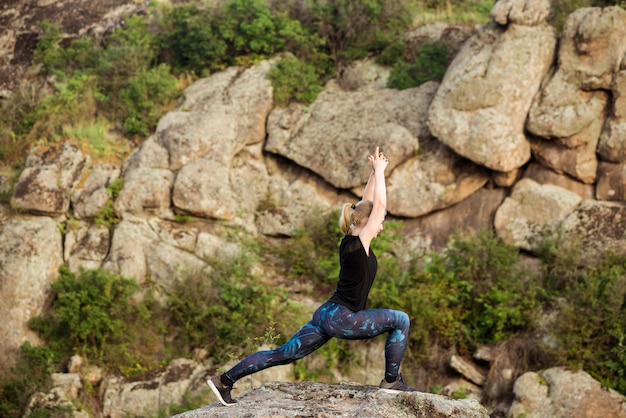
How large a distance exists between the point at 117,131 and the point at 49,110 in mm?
1499

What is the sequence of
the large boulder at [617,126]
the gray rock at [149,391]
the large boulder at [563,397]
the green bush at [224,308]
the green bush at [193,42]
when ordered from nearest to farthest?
the large boulder at [563,397]
the gray rock at [149,391]
the green bush at [224,308]
the large boulder at [617,126]
the green bush at [193,42]

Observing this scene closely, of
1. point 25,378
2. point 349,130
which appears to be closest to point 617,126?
point 349,130

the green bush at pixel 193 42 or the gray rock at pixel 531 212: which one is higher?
the green bush at pixel 193 42

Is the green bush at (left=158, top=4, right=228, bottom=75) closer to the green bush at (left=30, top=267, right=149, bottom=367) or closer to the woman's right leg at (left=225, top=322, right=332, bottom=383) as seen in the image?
the green bush at (left=30, top=267, right=149, bottom=367)

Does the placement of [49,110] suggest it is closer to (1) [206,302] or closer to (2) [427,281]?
(1) [206,302]

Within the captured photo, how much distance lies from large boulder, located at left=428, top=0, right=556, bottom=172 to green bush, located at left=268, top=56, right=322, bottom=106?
3096mm

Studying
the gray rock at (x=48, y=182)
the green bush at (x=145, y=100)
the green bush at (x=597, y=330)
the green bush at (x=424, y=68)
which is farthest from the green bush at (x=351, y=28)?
the green bush at (x=597, y=330)

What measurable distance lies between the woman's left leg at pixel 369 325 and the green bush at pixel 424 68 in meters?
10.4

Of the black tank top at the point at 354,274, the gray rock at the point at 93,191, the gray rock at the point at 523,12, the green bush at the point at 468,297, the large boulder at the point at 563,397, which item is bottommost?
the large boulder at the point at 563,397

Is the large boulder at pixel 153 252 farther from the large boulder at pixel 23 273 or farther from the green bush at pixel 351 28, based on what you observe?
the green bush at pixel 351 28

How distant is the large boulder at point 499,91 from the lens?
14570mm

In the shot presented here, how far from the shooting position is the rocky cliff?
14.4 m

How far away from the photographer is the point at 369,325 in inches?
280

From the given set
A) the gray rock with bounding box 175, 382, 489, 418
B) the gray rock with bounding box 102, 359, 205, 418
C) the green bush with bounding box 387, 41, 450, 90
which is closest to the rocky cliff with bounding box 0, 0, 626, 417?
the green bush with bounding box 387, 41, 450, 90
